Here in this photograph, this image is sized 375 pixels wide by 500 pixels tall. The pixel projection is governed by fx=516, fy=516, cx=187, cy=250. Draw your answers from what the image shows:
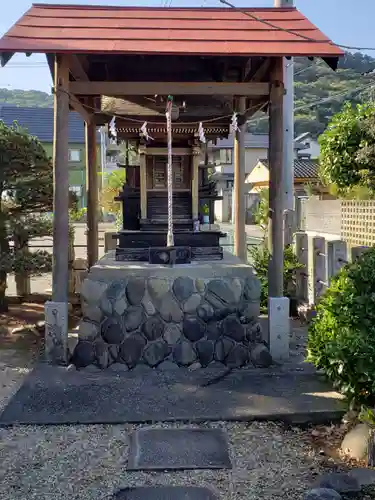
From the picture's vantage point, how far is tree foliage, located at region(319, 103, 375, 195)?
704 centimetres

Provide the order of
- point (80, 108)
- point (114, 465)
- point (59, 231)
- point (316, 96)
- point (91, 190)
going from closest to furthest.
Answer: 1. point (114, 465)
2. point (59, 231)
3. point (80, 108)
4. point (91, 190)
5. point (316, 96)

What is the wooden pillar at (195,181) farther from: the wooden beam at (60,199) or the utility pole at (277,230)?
the wooden beam at (60,199)

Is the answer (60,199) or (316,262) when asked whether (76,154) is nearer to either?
(316,262)

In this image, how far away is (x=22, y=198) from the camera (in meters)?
8.60

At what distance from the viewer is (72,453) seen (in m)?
4.13

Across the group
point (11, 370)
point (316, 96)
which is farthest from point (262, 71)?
point (316, 96)

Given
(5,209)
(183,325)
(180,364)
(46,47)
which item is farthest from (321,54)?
(5,209)

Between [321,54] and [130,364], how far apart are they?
4359 millimetres

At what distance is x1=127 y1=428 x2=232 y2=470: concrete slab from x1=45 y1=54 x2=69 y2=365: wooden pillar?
2.25 m

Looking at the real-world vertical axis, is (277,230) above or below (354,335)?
above

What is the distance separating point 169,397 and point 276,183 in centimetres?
307

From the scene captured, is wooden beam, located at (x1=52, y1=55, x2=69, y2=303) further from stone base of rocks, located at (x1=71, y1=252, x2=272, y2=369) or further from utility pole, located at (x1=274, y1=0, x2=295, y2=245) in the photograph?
utility pole, located at (x1=274, y1=0, x2=295, y2=245)

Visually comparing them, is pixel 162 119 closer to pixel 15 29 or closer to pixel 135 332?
pixel 15 29

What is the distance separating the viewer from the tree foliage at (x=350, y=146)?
704 cm
